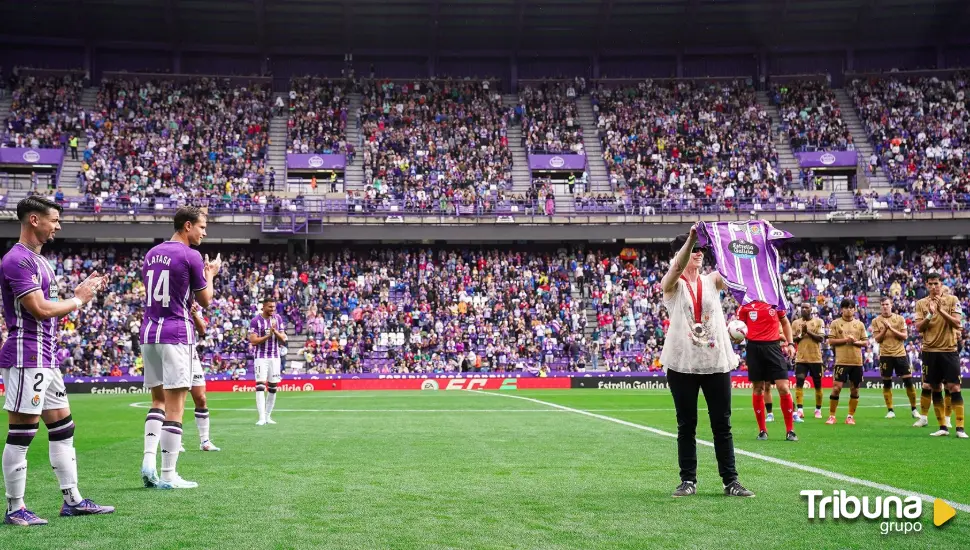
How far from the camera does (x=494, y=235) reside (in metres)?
46.6

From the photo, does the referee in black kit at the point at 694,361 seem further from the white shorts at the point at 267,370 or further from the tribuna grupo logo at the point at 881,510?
the white shorts at the point at 267,370

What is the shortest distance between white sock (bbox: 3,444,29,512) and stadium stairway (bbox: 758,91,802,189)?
158 ft

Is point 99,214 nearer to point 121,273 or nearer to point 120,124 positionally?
point 121,273

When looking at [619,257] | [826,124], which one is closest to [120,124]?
[619,257]

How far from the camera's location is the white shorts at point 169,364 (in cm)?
858

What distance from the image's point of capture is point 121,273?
44125mm

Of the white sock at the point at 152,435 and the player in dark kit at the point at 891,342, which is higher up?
the player in dark kit at the point at 891,342

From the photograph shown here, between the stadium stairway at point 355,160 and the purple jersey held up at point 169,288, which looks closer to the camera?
the purple jersey held up at point 169,288

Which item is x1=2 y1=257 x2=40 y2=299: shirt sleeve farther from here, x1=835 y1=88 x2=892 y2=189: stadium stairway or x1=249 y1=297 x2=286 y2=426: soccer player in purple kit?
x1=835 y1=88 x2=892 y2=189: stadium stairway

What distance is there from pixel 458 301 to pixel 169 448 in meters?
35.2

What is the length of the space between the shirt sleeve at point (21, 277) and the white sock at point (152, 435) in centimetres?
227

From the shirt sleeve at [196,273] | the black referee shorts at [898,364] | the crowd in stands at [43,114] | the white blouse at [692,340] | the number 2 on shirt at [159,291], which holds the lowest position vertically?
the black referee shorts at [898,364]

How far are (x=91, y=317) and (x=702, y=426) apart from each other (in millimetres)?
33808

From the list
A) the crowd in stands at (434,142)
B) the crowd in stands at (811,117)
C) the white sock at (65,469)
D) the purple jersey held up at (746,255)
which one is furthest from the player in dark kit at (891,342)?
the crowd in stands at (811,117)
